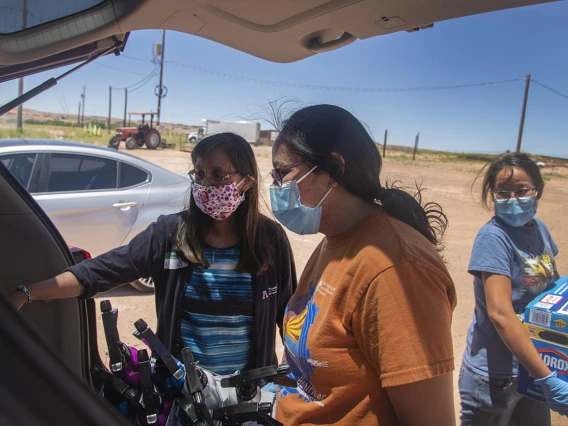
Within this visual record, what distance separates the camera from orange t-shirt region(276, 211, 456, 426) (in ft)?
3.41

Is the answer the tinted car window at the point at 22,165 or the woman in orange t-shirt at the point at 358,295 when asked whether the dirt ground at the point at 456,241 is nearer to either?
the woman in orange t-shirt at the point at 358,295

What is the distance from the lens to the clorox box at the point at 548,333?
6.66 feet

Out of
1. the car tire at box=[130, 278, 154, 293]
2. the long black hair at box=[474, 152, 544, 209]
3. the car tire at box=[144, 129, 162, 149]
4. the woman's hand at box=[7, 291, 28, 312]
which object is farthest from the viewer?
the car tire at box=[144, 129, 162, 149]

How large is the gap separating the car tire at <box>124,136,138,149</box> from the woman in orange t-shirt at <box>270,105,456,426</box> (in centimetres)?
2636

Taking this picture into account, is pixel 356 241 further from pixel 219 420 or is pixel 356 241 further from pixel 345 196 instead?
pixel 219 420

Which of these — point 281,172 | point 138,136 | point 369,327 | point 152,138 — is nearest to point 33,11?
point 281,172

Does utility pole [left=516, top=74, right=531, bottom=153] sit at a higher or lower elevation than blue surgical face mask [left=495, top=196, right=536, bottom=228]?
higher

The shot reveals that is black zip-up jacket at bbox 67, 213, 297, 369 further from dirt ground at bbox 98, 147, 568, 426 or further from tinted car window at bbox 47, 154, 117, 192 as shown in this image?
tinted car window at bbox 47, 154, 117, 192

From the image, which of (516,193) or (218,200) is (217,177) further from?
(516,193)

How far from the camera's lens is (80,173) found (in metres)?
5.03

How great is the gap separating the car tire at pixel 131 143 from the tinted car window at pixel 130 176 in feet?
72.8

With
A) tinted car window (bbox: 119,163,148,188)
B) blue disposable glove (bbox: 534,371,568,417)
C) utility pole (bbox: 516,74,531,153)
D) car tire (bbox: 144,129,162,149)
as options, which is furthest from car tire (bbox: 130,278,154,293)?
car tire (bbox: 144,129,162,149)

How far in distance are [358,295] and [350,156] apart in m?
0.45

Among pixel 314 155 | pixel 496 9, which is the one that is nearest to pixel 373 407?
pixel 314 155
